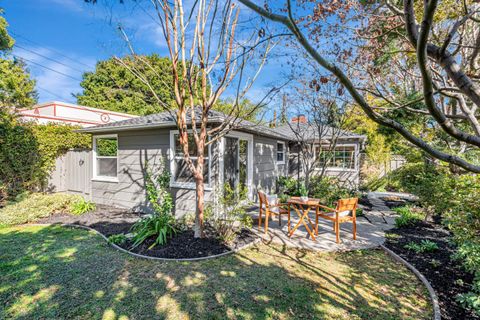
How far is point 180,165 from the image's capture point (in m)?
6.94

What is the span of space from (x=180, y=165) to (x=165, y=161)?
1.55 ft

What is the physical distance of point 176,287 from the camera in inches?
128

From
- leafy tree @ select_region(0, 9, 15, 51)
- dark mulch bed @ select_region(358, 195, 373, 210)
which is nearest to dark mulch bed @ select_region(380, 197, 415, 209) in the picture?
dark mulch bed @ select_region(358, 195, 373, 210)

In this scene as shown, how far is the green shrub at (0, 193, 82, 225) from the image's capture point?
631 cm

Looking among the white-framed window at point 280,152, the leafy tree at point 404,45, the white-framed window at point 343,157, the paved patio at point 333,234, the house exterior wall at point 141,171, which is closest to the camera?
the leafy tree at point 404,45

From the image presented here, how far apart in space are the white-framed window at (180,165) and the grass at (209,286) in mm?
2704

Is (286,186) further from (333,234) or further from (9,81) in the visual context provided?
(9,81)

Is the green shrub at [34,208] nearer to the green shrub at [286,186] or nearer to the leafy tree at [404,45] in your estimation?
the green shrub at [286,186]

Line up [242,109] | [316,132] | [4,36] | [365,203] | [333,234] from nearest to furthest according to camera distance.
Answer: [333,234]
[242,109]
[4,36]
[365,203]
[316,132]

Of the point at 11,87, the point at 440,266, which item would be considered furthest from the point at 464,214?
the point at 11,87

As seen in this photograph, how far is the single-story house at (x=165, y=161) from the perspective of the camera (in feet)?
21.6

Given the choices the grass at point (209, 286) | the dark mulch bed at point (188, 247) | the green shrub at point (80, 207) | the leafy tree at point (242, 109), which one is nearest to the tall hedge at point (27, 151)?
the green shrub at point (80, 207)

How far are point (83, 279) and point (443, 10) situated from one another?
7422 millimetres

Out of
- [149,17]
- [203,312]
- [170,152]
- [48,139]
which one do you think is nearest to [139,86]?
[48,139]
